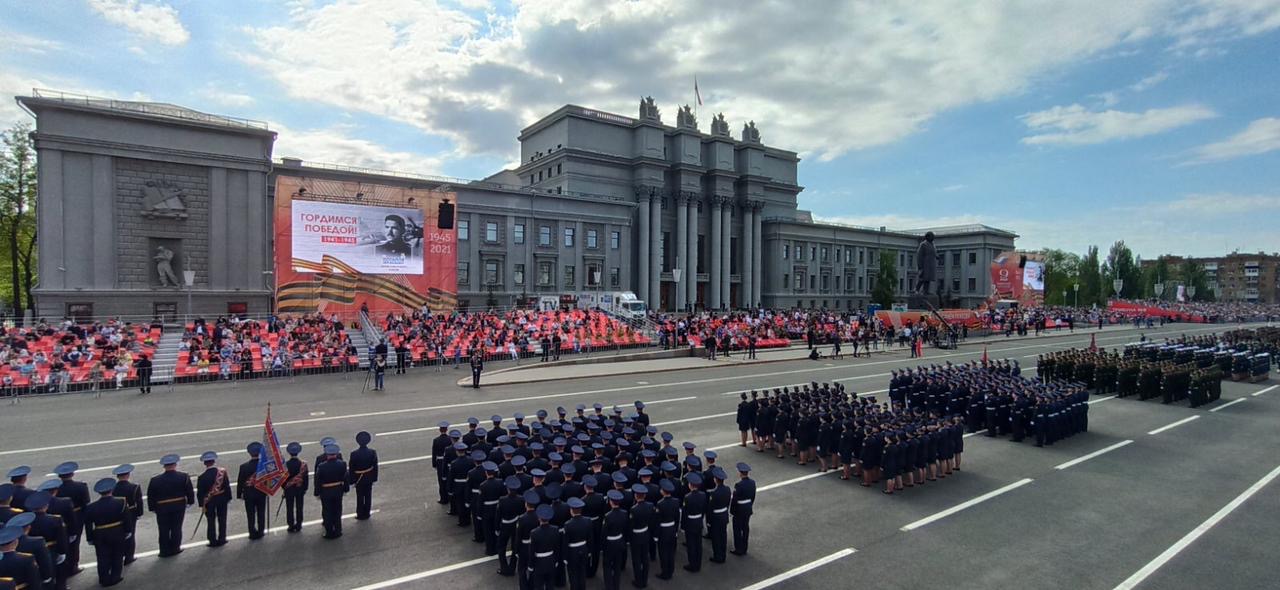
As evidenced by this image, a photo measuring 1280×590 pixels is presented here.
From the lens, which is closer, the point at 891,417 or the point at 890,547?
the point at 890,547

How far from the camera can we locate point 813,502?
37.4 feet

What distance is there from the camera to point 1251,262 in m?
182

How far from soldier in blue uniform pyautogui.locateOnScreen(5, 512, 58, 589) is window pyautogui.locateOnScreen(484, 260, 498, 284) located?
1782 inches

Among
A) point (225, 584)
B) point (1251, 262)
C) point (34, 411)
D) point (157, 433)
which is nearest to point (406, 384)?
point (157, 433)

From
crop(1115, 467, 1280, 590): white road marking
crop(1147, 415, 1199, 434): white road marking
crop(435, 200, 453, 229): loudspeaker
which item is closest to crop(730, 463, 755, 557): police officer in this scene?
crop(1115, 467, 1280, 590): white road marking

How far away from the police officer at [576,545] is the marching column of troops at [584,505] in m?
→ 0.01

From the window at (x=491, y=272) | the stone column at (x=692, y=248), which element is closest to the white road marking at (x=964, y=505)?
the window at (x=491, y=272)

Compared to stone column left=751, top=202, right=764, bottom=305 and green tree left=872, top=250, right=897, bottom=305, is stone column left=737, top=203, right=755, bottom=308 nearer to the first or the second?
stone column left=751, top=202, right=764, bottom=305

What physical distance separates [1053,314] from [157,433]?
3361 inches

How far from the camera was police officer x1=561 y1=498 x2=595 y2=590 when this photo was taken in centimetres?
756

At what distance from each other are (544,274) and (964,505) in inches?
1834

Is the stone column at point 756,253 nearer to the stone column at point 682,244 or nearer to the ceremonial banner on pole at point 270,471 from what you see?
the stone column at point 682,244

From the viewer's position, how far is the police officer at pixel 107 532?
779 cm

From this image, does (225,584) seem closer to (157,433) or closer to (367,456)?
(367,456)
